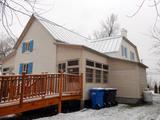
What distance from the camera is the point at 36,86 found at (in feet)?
21.6

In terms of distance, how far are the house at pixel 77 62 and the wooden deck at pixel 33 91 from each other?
139cm

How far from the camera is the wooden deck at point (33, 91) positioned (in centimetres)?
539

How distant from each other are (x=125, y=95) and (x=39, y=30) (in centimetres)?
793

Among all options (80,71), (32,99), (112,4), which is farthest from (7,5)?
(80,71)

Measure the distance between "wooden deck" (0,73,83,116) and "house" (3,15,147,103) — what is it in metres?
1.39

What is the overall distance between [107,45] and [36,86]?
10.3m

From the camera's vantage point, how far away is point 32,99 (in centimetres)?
631

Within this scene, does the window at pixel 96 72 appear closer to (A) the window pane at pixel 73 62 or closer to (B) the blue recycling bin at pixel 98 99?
(A) the window pane at pixel 73 62

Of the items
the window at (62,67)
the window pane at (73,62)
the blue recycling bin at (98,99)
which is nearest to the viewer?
the blue recycling bin at (98,99)

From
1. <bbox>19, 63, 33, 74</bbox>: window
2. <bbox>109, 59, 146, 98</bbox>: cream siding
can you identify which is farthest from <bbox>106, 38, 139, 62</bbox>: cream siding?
<bbox>19, 63, 33, 74</bbox>: window

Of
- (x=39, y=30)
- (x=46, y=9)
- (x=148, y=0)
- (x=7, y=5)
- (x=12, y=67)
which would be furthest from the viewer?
(x=12, y=67)

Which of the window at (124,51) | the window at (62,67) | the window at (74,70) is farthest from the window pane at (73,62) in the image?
the window at (124,51)

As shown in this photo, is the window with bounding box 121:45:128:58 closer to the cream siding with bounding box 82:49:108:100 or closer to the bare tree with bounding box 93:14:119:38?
the cream siding with bounding box 82:49:108:100

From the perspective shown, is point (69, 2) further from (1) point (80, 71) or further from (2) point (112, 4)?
(1) point (80, 71)
